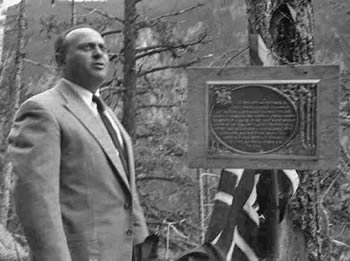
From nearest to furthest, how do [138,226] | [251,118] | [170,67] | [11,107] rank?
1. [138,226]
2. [251,118]
3. [170,67]
4. [11,107]

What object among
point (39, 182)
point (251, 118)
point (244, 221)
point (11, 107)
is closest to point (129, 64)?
point (11, 107)

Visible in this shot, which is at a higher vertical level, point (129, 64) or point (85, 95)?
point (129, 64)

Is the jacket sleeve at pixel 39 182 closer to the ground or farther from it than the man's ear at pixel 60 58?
closer to the ground

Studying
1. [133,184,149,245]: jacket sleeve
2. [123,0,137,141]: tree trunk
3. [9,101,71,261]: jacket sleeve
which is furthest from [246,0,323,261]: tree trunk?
[123,0,137,141]: tree trunk

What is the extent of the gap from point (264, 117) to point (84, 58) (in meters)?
→ 1.24

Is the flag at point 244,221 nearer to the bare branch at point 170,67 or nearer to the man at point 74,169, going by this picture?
the man at point 74,169

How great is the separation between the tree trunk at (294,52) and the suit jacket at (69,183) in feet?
5.29

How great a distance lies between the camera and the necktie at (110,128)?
3501mm

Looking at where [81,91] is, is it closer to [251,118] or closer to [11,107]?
[251,118]

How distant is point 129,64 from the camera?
14.1 meters

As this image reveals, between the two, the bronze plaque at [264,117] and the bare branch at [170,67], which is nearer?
the bronze plaque at [264,117]

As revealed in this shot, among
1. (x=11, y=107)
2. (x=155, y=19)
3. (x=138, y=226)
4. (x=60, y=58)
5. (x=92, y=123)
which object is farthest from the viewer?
(x=11, y=107)

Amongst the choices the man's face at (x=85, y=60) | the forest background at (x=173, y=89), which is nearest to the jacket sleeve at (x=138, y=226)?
the man's face at (x=85, y=60)

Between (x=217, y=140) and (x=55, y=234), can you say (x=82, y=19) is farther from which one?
(x=55, y=234)
